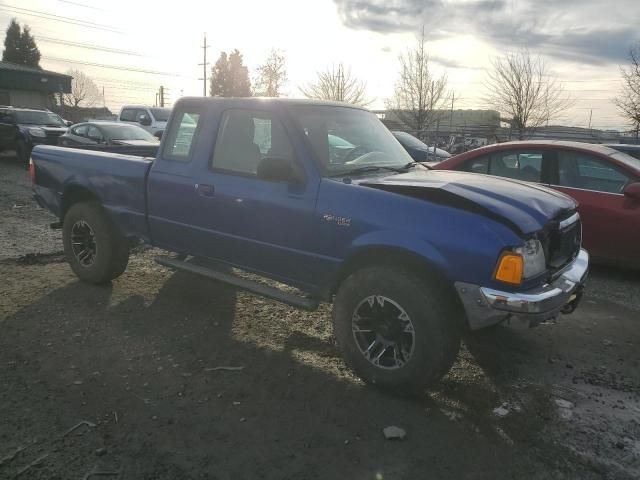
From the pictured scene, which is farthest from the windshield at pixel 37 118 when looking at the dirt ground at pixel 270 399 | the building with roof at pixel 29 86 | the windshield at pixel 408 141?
the building with roof at pixel 29 86

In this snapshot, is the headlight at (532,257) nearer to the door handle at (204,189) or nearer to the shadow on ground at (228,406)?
the shadow on ground at (228,406)

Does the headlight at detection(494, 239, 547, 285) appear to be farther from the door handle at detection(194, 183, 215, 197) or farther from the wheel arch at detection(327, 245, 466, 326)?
the door handle at detection(194, 183, 215, 197)

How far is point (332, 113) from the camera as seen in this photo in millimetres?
4086

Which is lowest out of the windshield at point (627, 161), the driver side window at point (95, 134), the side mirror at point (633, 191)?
the side mirror at point (633, 191)

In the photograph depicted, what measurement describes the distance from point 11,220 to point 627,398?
8.57 meters

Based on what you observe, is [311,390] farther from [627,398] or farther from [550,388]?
[627,398]

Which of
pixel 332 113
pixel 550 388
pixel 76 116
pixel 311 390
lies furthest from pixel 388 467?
pixel 76 116

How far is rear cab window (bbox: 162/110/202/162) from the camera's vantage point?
4324mm

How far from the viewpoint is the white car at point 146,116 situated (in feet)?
58.4

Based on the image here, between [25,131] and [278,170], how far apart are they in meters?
15.1

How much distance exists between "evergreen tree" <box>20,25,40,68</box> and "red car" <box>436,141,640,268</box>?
73346 millimetres

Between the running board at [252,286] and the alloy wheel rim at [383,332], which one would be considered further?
the running board at [252,286]

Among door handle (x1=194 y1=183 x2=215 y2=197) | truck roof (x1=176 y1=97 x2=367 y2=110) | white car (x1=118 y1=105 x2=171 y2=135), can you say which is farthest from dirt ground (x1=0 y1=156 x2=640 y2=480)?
white car (x1=118 y1=105 x2=171 y2=135)

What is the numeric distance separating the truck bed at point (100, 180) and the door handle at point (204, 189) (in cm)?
73
